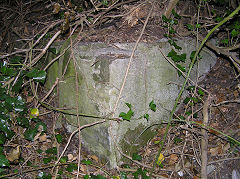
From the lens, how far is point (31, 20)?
357 cm

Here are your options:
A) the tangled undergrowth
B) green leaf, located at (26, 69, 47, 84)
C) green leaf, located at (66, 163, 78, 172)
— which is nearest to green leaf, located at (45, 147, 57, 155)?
the tangled undergrowth

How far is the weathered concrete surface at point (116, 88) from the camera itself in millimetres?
2021

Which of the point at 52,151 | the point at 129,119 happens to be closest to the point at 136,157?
the point at 129,119

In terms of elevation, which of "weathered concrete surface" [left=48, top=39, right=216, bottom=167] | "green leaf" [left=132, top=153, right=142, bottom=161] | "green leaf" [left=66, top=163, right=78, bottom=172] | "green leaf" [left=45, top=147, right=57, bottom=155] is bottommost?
"green leaf" [left=66, top=163, right=78, bottom=172]

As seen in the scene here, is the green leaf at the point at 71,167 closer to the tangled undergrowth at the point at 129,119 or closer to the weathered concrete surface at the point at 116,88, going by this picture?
the tangled undergrowth at the point at 129,119

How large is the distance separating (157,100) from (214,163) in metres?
0.96

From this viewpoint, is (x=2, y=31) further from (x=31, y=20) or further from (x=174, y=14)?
(x=174, y=14)

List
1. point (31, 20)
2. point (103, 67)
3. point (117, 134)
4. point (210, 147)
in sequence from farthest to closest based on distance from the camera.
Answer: point (31, 20) → point (210, 147) → point (117, 134) → point (103, 67)

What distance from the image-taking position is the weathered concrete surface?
2.02m

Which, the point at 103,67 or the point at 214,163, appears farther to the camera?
the point at 214,163

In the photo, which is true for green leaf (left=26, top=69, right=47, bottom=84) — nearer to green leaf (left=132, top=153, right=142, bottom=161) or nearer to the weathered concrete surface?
the weathered concrete surface

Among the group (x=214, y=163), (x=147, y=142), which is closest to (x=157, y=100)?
(x=147, y=142)

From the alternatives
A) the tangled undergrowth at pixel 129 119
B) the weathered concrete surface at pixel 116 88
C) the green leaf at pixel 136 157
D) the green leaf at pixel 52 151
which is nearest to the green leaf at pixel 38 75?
the tangled undergrowth at pixel 129 119

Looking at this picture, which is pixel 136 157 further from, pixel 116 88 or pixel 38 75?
pixel 38 75
